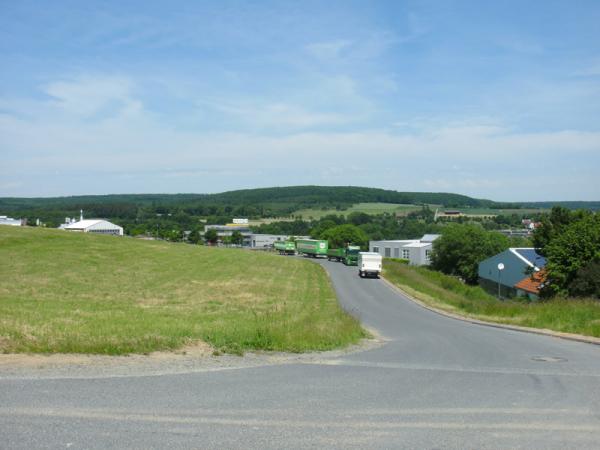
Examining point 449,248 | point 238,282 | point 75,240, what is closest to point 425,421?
point 238,282

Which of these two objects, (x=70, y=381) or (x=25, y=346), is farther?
(x=25, y=346)

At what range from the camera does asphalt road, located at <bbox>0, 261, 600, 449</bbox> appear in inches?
309

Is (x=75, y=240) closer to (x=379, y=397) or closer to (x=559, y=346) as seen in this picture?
(x=559, y=346)

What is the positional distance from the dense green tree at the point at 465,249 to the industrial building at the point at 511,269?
16.0 m

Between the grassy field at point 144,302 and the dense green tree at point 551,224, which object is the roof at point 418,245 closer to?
the dense green tree at point 551,224

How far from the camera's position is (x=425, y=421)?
350 inches

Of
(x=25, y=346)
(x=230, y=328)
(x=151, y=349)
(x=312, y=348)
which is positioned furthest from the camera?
(x=230, y=328)

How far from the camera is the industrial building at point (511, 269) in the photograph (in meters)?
69.5

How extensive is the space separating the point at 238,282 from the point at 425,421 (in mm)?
38007

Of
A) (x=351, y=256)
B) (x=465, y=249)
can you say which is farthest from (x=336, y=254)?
Result: (x=465, y=249)

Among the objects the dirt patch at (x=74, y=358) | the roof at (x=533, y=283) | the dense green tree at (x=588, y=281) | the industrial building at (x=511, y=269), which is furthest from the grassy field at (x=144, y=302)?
the industrial building at (x=511, y=269)

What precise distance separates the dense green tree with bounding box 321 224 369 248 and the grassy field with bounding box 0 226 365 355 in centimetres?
8662

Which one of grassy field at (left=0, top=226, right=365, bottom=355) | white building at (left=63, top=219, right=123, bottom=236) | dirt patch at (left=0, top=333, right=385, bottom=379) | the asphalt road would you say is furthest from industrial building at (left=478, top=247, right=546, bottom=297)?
white building at (left=63, top=219, right=123, bottom=236)

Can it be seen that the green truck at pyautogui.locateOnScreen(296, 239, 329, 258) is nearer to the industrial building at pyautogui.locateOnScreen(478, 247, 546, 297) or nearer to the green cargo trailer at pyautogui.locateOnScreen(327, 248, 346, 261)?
the green cargo trailer at pyautogui.locateOnScreen(327, 248, 346, 261)
